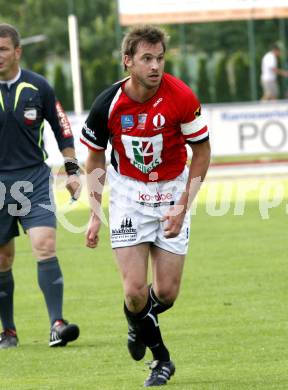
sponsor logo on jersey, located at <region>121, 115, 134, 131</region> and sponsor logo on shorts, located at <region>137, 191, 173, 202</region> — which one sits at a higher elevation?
sponsor logo on jersey, located at <region>121, 115, 134, 131</region>

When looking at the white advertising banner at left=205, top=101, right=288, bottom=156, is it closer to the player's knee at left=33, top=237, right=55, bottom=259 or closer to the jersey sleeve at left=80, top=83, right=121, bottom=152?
the player's knee at left=33, top=237, right=55, bottom=259

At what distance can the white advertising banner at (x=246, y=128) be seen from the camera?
82.2 feet

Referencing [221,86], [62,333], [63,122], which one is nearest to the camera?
[62,333]

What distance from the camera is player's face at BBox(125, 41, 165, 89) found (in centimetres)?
688

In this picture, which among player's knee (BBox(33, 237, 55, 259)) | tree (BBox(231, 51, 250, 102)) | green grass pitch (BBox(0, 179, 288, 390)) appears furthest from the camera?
tree (BBox(231, 51, 250, 102))

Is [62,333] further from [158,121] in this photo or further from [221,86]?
[221,86]

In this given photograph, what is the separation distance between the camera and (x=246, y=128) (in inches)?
992

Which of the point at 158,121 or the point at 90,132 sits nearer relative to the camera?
the point at 158,121

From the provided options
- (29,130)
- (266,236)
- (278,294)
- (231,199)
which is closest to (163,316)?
(278,294)

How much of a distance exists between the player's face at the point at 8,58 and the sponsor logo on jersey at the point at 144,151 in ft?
5.89

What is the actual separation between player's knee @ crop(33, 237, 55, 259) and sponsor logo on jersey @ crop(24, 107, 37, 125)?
0.86 m

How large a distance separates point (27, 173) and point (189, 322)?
1.74 metres

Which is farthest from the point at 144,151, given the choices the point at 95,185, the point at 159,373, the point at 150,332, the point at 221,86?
the point at 221,86

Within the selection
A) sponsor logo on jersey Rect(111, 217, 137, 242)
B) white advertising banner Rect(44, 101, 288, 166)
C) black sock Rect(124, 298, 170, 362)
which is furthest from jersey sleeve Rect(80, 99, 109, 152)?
white advertising banner Rect(44, 101, 288, 166)
